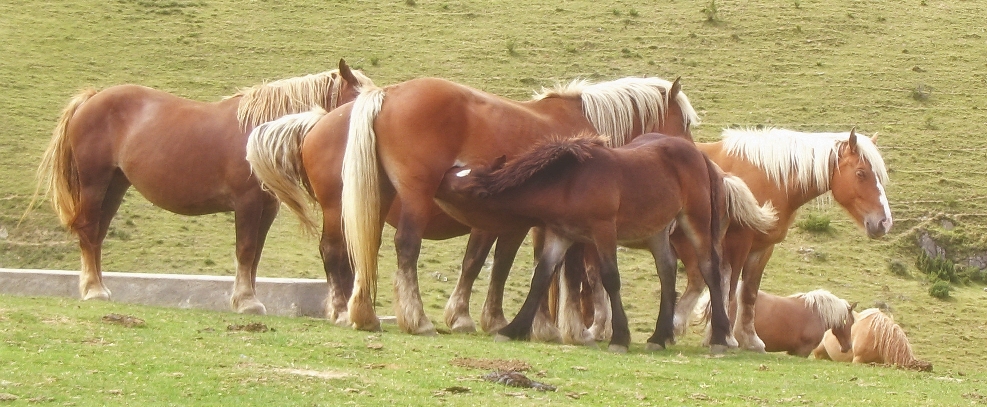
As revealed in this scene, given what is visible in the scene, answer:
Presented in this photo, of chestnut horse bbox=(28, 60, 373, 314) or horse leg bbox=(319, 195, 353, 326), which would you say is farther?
chestnut horse bbox=(28, 60, 373, 314)

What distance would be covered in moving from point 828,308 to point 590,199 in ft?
25.8

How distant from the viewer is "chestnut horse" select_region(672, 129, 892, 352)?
1402 centimetres

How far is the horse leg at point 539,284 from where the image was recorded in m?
10.8

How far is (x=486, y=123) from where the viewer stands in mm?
11422

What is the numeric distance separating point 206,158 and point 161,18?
3670 cm

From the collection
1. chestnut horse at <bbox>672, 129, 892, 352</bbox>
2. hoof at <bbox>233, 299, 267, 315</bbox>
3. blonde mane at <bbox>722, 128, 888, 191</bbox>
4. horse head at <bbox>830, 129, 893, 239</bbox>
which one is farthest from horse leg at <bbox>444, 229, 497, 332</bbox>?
horse head at <bbox>830, 129, 893, 239</bbox>

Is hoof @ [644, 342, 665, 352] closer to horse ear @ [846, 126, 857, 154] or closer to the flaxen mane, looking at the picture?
horse ear @ [846, 126, 857, 154]

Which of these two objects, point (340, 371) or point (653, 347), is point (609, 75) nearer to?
point (653, 347)

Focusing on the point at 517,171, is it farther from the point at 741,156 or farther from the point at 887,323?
the point at 887,323

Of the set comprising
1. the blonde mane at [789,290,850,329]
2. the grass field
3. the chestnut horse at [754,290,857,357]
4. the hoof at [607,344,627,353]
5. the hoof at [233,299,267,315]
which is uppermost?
the hoof at [607,344,627,353]

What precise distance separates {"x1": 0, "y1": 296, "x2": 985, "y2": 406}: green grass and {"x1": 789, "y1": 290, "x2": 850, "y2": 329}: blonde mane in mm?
5799

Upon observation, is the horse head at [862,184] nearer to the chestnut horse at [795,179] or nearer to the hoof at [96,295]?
the chestnut horse at [795,179]

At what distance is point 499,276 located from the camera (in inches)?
487

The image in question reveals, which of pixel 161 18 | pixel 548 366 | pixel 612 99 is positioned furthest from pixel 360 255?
pixel 161 18
